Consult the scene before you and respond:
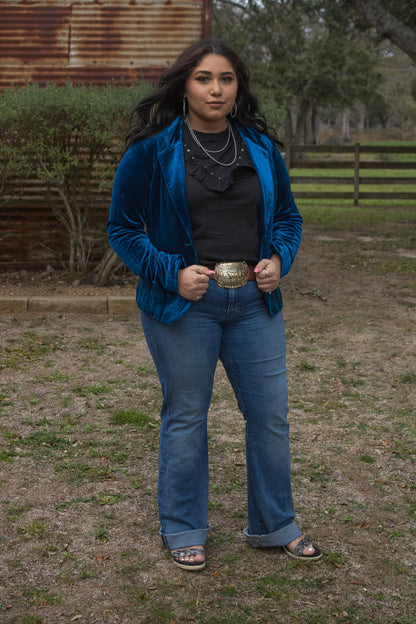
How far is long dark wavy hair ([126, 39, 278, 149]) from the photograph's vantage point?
283cm

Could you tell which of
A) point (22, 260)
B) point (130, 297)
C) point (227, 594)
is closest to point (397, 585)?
point (227, 594)

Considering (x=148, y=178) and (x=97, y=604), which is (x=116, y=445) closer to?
(x=97, y=604)

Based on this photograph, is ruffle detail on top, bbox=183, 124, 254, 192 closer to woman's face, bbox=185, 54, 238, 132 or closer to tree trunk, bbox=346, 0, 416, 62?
woman's face, bbox=185, 54, 238, 132

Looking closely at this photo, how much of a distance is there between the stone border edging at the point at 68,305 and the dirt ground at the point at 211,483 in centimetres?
20

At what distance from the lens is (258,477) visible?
3.09 meters

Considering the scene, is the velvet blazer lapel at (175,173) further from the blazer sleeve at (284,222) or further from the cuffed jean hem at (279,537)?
the cuffed jean hem at (279,537)

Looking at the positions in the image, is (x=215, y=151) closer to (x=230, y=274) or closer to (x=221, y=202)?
(x=221, y=202)

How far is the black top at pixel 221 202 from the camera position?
2.80 meters

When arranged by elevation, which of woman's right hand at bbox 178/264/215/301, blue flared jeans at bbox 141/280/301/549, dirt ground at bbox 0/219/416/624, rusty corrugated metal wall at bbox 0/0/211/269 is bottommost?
dirt ground at bbox 0/219/416/624

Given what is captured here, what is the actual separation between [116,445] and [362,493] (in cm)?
148

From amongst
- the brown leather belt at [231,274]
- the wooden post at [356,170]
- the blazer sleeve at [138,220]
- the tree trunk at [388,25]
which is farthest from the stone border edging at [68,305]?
the wooden post at [356,170]

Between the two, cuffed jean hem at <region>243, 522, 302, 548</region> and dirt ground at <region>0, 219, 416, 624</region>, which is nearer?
dirt ground at <region>0, 219, 416, 624</region>

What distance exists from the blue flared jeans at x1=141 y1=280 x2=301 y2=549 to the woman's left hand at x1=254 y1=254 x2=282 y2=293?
6 cm

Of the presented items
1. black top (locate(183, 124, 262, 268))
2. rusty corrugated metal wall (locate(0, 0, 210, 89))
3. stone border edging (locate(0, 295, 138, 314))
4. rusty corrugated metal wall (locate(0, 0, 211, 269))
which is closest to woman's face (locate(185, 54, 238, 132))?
black top (locate(183, 124, 262, 268))
